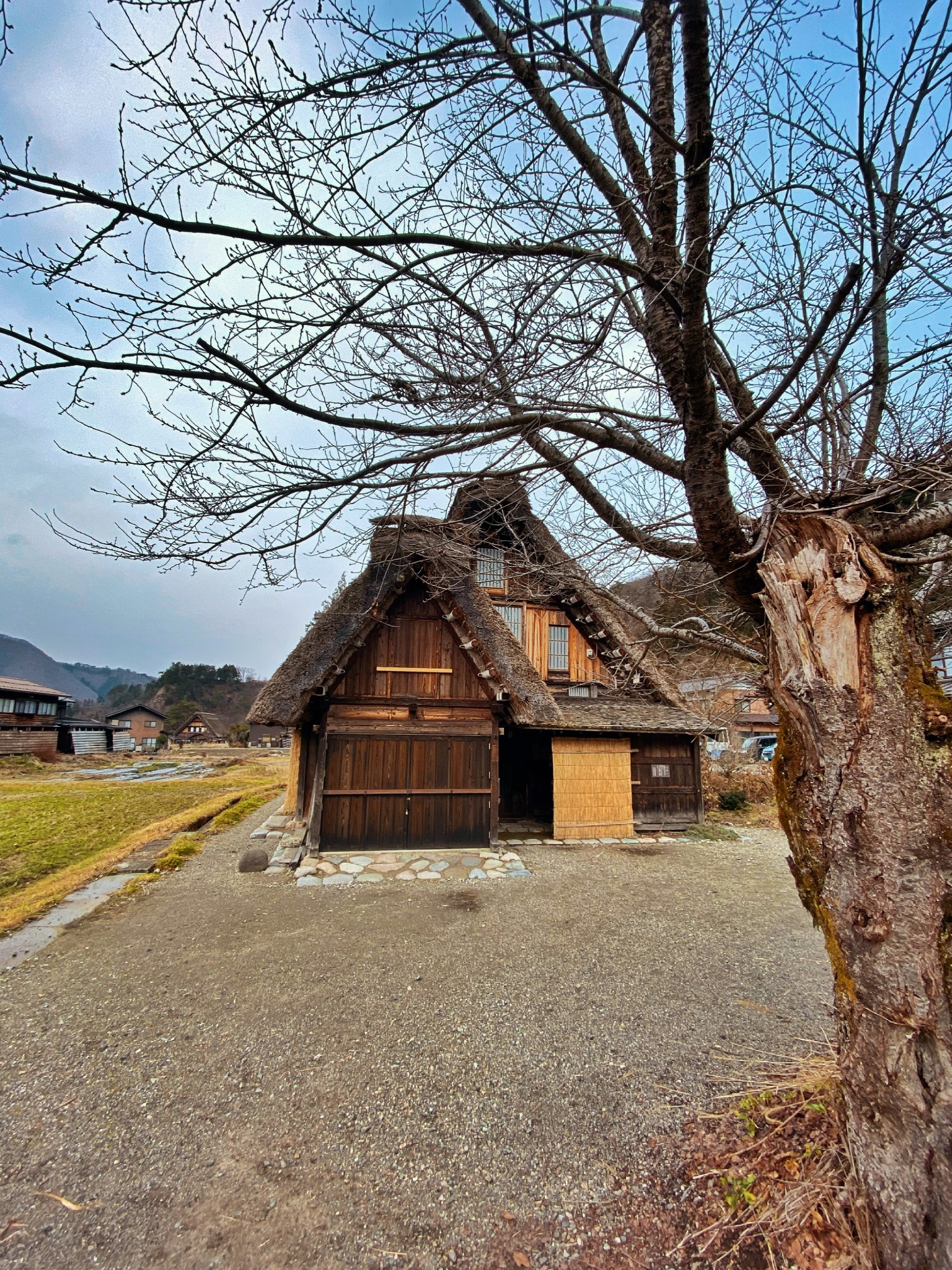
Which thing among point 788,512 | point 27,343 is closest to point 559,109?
point 788,512

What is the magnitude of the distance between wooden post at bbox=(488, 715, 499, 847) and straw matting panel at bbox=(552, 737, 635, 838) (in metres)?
1.85

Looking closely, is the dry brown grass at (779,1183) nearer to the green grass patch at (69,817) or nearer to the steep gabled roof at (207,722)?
the green grass patch at (69,817)

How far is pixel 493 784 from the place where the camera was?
9.57m

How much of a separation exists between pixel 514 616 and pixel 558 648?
1.41 meters

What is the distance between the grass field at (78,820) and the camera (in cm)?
742

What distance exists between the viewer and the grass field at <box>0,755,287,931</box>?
7.42m

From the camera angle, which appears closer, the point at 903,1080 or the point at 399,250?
the point at 903,1080

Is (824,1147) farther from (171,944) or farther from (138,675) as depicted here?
(138,675)

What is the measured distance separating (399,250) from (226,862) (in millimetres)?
9232

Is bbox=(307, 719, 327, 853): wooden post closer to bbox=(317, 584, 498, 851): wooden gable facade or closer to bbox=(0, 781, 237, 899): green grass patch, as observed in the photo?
bbox=(317, 584, 498, 851): wooden gable facade

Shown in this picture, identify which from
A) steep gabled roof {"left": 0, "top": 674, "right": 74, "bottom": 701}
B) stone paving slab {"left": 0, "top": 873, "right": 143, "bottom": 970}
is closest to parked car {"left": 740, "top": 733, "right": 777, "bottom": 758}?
A: stone paving slab {"left": 0, "top": 873, "right": 143, "bottom": 970}

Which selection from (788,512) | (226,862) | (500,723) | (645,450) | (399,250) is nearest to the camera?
(788,512)

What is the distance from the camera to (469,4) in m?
2.23

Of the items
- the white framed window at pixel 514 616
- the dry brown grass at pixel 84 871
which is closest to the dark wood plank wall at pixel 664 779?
the white framed window at pixel 514 616
